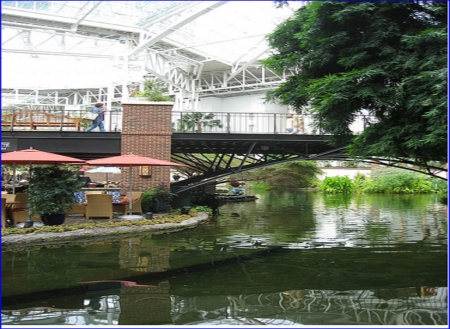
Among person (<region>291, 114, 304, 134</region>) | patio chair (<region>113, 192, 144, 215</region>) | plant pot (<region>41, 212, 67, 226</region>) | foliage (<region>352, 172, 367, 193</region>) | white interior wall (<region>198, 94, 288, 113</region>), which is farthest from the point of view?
white interior wall (<region>198, 94, 288, 113</region>)

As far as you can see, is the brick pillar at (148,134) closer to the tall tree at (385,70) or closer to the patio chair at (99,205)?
the patio chair at (99,205)

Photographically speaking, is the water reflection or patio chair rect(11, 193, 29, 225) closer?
the water reflection

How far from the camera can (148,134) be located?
15.4 meters

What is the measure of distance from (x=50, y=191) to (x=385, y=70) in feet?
29.3

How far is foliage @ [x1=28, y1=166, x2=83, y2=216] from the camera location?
1096cm

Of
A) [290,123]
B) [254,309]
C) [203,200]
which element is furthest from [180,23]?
[254,309]

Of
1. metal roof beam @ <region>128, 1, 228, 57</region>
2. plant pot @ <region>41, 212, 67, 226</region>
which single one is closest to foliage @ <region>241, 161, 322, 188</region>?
metal roof beam @ <region>128, 1, 228, 57</region>

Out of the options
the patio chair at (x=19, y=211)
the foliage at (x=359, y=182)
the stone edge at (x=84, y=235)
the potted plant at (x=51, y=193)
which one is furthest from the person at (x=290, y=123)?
the foliage at (x=359, y=182)

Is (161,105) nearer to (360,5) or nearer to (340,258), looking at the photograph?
(340,258)

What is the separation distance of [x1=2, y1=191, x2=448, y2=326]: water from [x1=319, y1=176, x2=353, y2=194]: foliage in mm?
21135

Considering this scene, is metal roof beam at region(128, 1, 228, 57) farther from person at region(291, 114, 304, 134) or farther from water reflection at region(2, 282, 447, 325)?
water reflection at region(2, 282, 447, 325)

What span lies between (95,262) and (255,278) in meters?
3.40

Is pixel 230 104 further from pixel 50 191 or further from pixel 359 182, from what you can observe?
pixel 50 191

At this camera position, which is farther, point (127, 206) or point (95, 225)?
point (127, 206)
